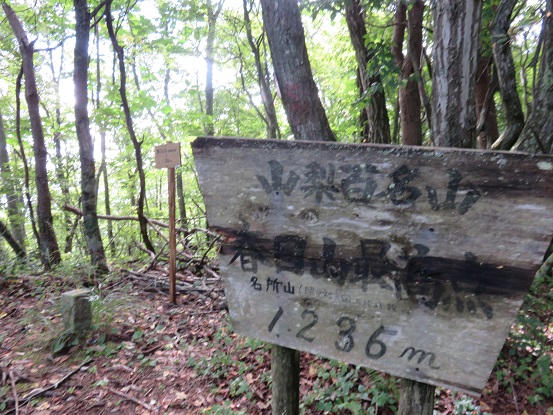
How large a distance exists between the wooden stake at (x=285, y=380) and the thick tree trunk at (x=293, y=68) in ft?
5.05

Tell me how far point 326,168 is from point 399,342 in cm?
70

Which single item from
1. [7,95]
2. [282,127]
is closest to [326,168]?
[282,127]

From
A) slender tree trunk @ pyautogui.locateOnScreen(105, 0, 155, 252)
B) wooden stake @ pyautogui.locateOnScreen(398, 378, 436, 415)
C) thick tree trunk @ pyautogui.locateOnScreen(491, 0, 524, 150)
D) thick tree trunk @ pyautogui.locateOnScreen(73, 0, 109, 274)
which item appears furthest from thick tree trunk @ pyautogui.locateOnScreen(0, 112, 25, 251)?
thick tree trunk @ pyautogui.locateOnScreen(491, 0, 524, 150)

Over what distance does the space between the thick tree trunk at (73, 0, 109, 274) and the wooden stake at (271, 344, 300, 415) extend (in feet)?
15.6

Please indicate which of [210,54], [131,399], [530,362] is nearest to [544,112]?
[530,362]

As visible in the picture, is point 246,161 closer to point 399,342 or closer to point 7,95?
point 399,342

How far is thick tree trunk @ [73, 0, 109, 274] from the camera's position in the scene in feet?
17.7

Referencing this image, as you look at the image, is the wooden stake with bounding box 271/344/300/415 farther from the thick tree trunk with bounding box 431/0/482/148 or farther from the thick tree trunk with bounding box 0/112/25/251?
the thick tree trunk with bounding box 0/112/25/251

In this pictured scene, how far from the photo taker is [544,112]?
2918 millimetres

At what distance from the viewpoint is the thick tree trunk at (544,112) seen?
2869mm

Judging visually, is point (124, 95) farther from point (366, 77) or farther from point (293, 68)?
point (293, 68)

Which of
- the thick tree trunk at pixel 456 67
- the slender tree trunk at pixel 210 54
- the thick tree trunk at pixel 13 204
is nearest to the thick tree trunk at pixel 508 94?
the thick tree trunk at pixel 456 67

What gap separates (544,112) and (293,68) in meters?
2.12

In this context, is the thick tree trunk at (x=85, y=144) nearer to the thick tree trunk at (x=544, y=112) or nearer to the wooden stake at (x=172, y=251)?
the wooden stake at (x=172, y=251)
